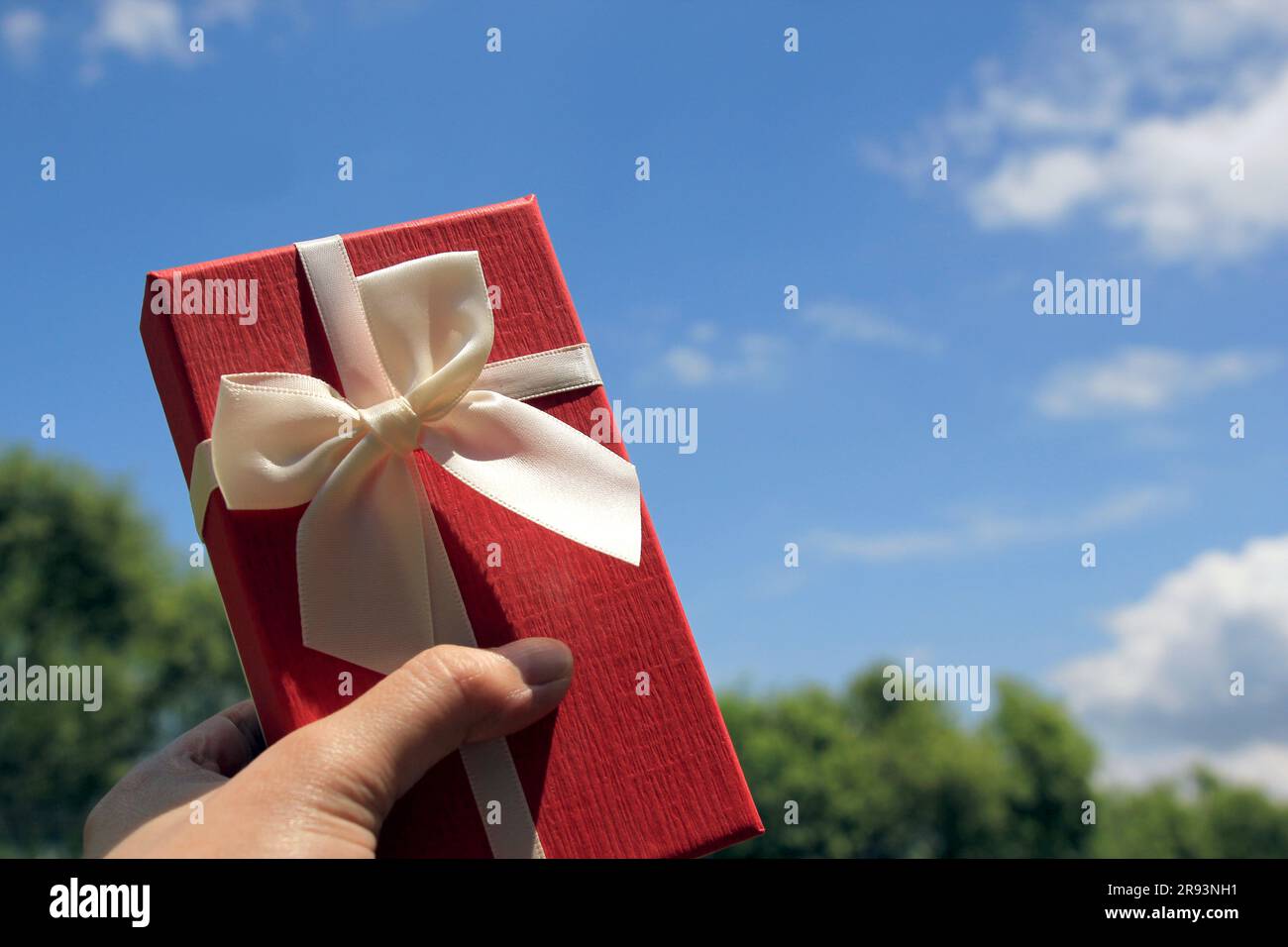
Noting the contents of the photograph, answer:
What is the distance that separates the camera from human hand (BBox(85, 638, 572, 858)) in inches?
74.4

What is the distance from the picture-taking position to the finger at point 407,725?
1.95m

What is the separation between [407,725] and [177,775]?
0.71 m

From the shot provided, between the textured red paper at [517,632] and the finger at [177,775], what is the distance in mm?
234

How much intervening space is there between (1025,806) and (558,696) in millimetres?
36379

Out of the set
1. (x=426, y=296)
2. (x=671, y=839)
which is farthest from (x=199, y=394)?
(x=671, y=839)

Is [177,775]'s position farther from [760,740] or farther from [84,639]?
[760,740]

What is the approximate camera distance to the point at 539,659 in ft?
7.14

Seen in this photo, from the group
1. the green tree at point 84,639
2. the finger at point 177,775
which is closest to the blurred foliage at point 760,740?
the green tree at point 84,639

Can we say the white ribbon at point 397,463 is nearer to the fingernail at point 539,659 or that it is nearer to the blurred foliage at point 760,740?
the fingernail at point 539,659

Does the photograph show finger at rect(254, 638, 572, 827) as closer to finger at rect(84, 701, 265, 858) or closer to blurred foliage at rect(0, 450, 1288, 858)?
finger at rect(84, 701, 265, 858)

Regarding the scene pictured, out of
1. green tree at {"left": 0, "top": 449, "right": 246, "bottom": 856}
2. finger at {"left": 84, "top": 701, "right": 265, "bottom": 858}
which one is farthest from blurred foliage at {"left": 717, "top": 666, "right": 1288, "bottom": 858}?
finger at {"left": 84, "top": 701, "right": 265, "bottom": 858}

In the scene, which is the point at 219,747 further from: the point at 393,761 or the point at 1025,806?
the point at 1025,806

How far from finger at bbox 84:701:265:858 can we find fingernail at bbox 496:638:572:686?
663 millimetres
